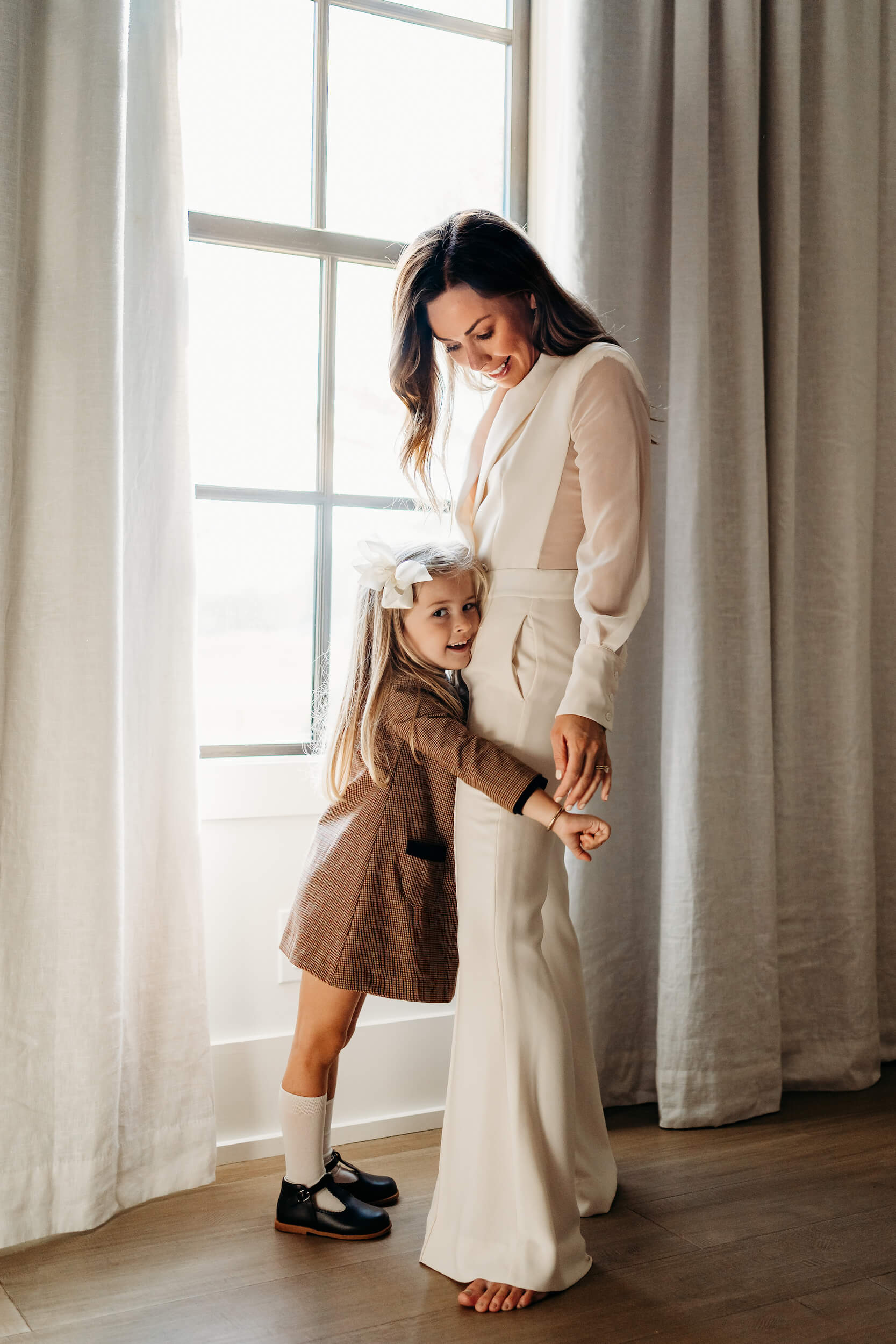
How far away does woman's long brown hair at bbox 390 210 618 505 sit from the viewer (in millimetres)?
1457

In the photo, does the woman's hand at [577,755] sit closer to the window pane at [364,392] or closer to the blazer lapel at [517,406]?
the blazer lapel at [517,406]

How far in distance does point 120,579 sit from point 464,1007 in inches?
31.5

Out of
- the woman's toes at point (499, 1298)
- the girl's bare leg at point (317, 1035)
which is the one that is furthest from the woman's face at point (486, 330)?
the woman's toes at point (499, 1298)

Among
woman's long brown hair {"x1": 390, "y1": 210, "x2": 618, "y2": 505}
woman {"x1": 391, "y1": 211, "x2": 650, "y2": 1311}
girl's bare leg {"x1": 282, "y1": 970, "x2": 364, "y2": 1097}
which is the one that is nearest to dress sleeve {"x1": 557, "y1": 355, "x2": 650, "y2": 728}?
woman {"x1": 391, "y1": 211, "x2": 650, "y2": 1311}

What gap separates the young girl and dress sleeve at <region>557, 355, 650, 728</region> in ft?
0.63

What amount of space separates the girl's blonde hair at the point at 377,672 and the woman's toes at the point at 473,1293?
2.16ft

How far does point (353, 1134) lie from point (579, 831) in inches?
37.7

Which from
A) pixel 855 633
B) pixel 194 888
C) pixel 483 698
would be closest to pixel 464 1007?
pixel 483 698

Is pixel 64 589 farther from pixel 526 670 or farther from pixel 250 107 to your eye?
pixel 250 107

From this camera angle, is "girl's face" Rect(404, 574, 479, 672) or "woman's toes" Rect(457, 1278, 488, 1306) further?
"girl's face" Rect(404, 574, 479, 672)

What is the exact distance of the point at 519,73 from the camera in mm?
2205

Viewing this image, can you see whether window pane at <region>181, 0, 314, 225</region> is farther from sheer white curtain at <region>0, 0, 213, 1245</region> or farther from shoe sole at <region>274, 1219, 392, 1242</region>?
shoe sole at <region>274, 1219, 392, 1242</region>

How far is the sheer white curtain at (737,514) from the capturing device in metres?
2.00

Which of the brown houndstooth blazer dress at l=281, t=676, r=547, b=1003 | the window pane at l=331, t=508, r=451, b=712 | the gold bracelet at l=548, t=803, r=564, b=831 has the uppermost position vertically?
the window pane at l=331, t=508, r=451, b=712
